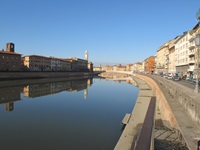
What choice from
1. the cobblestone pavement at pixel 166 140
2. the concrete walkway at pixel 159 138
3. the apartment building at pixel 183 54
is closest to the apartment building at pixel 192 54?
the apartment building at pixel 183 54

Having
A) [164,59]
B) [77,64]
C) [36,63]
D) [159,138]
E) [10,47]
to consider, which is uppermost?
[10,47]

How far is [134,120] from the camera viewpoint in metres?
19.2

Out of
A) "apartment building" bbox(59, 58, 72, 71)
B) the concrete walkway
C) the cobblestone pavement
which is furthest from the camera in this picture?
"apartment building" bbox(59, 58, 72, 71)

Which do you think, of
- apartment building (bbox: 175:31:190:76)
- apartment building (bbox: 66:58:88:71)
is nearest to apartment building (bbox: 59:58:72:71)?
apartment building (bbox: 66:58:88:71)

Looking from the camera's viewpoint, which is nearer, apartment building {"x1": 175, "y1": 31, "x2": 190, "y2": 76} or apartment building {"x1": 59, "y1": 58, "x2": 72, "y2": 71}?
apartment building {"x1": 175, "y1": 31, "x2": 190, "y2": 76}

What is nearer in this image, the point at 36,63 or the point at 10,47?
the point at 10,47

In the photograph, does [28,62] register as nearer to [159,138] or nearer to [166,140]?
[159,138]

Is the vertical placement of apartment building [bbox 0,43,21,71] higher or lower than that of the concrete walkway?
higher

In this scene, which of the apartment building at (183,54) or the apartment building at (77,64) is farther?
the apartment building at (77,64)

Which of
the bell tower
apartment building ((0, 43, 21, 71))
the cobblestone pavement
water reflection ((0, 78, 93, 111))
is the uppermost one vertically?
the bell tower

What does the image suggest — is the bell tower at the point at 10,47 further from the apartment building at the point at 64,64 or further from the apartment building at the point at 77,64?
the apartment building at the point at 77,64

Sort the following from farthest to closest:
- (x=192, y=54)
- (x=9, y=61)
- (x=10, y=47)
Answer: (x=10, y=47), (x=9, y=61), (x=192, y=54)

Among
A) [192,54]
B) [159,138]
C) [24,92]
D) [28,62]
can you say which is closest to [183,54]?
[192,54]

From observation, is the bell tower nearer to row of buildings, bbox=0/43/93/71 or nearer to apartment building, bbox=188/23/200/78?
row of buildings, bbox=0/43/93/71
